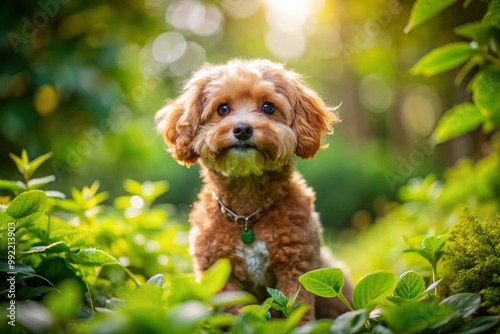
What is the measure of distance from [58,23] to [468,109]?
437cm

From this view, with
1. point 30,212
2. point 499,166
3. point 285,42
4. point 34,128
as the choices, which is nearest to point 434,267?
point 30,212

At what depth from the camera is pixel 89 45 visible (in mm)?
5598

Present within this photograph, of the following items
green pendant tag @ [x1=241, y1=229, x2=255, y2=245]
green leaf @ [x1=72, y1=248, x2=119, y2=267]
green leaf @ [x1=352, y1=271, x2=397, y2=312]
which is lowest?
green leaf @ [x1=352, y1=271, x2=397, y2=312]

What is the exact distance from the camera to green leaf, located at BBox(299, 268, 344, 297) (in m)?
1.92

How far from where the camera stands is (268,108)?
9.83ft

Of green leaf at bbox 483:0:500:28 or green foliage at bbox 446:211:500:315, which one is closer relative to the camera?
green foliage at bbox 446:211:500:315

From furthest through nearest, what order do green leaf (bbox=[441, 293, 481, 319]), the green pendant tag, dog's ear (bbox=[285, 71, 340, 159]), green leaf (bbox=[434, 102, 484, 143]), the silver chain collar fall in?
green leaf (bbox=[434, 102, 484, 143]) < dog's ear (bbox=[285, 71, 340, 159]) < the silver chain collar < the green pendant tag < green leaf (bbox=[441, 293, 481, 319])

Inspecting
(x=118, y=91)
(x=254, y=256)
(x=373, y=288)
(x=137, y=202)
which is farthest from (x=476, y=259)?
(x=118, y=91)

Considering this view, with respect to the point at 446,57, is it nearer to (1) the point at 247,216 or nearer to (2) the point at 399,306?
(1) the point at 247,216

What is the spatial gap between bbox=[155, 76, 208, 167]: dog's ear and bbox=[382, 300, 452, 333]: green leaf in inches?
69.5

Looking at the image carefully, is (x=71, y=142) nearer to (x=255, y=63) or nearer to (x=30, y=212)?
(x=255, y=63)

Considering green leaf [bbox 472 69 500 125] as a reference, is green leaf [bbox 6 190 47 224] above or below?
below

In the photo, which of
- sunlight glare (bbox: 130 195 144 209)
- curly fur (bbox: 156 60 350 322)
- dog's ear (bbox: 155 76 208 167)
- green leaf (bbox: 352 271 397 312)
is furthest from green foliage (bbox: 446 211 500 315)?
sunlight glare (bbox: 130 195 144 209)

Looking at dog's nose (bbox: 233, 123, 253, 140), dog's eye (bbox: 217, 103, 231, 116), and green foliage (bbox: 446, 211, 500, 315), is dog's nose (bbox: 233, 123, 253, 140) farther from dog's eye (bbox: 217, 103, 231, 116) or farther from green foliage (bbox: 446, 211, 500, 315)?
green foliage (bbox: 446, 211, 500, 315)
